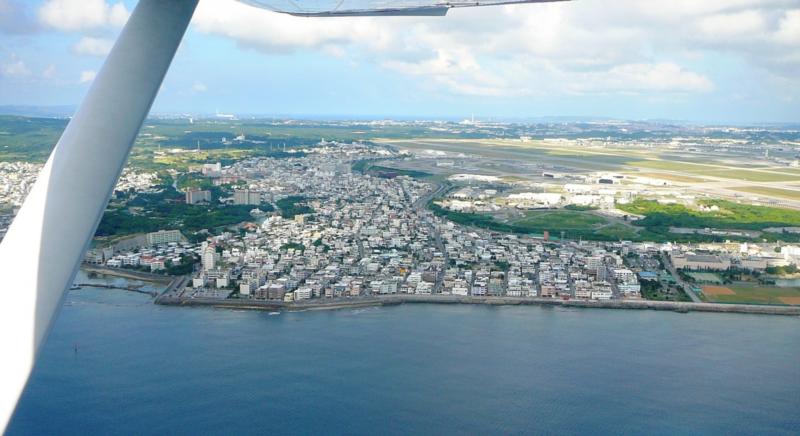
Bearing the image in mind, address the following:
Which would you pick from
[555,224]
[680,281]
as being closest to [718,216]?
[555,224]

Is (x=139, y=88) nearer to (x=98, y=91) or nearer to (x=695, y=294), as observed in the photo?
(x=98, y=91)

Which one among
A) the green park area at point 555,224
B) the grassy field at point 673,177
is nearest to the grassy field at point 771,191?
the grassy field at point 673,177

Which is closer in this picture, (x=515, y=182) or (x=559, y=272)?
(x=559, y=272)

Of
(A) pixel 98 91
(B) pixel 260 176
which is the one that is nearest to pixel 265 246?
(B) pixel 260 176

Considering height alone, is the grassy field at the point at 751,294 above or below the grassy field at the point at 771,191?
below

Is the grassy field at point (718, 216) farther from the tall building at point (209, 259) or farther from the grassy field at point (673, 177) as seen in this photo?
Answer: the tall building at point (209, 259)

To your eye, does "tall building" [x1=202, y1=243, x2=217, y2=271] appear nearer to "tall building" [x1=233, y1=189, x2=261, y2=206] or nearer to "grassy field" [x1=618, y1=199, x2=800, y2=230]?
"tall building" [x1=233, y1=189, x2=261, y2=206]

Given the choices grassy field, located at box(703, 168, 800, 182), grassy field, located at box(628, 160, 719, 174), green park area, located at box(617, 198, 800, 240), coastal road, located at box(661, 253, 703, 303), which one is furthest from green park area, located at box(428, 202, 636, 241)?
grassy field, located at box(628, 160, 719, 174)
